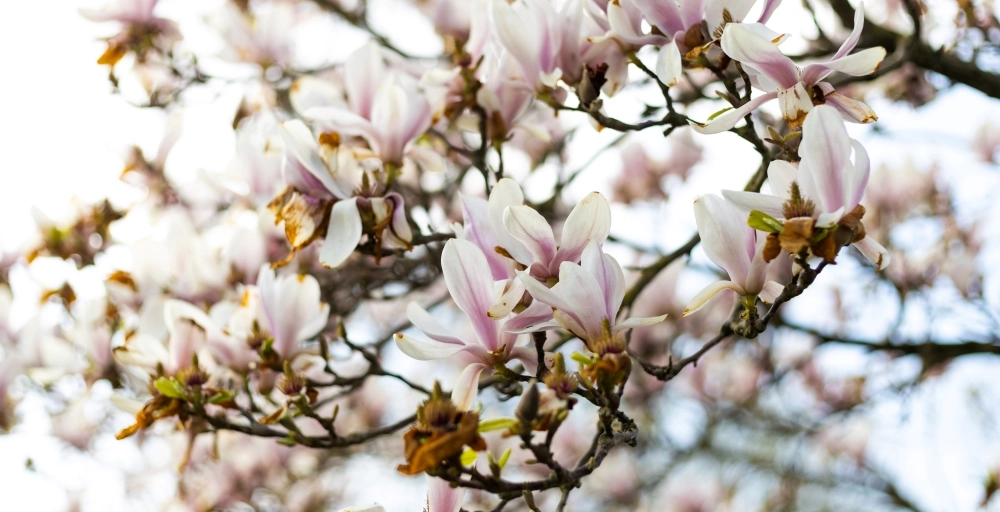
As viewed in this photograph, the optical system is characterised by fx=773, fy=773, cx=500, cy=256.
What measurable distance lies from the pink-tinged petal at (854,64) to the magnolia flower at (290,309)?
0.98 m

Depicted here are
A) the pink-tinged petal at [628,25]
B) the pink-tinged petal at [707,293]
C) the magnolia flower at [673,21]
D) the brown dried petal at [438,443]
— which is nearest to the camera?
the brown dried petal at [438,443]

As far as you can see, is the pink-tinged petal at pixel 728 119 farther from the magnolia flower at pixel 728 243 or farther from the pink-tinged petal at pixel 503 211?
the pink-tinged petal at pixel 503 211

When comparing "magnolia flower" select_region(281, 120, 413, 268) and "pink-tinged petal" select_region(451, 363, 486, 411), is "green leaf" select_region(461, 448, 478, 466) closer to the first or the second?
"pink-tinged petal" select_region(451, 363, 486, 411)

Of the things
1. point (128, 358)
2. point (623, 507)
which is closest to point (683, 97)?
point (128, 358)

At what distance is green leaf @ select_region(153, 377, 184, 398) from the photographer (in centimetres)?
133

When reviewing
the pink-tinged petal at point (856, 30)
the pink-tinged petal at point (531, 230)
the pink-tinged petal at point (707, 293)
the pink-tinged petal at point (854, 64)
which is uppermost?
the pink-tinged petal at point (856, 30)

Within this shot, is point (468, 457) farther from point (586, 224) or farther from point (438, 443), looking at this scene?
point (586, 224)

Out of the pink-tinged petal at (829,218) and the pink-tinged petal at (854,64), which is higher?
the pink-tinged petal at (854,64)

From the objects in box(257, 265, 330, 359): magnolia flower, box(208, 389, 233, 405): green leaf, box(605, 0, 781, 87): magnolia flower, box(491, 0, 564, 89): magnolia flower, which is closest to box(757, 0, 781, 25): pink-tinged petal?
box(605, 0, 781, 87): magnolia flower

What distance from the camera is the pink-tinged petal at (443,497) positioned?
40.0 inches

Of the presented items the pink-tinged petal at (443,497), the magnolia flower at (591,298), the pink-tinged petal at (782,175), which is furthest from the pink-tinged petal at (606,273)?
the pink-tinged petal at (443,497)

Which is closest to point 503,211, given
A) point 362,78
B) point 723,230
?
point 723,230

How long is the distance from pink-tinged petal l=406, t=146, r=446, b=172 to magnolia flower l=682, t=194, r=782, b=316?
0.70m

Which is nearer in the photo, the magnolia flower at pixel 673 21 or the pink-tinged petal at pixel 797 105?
the pink-tinged petal at pixel 797 105
